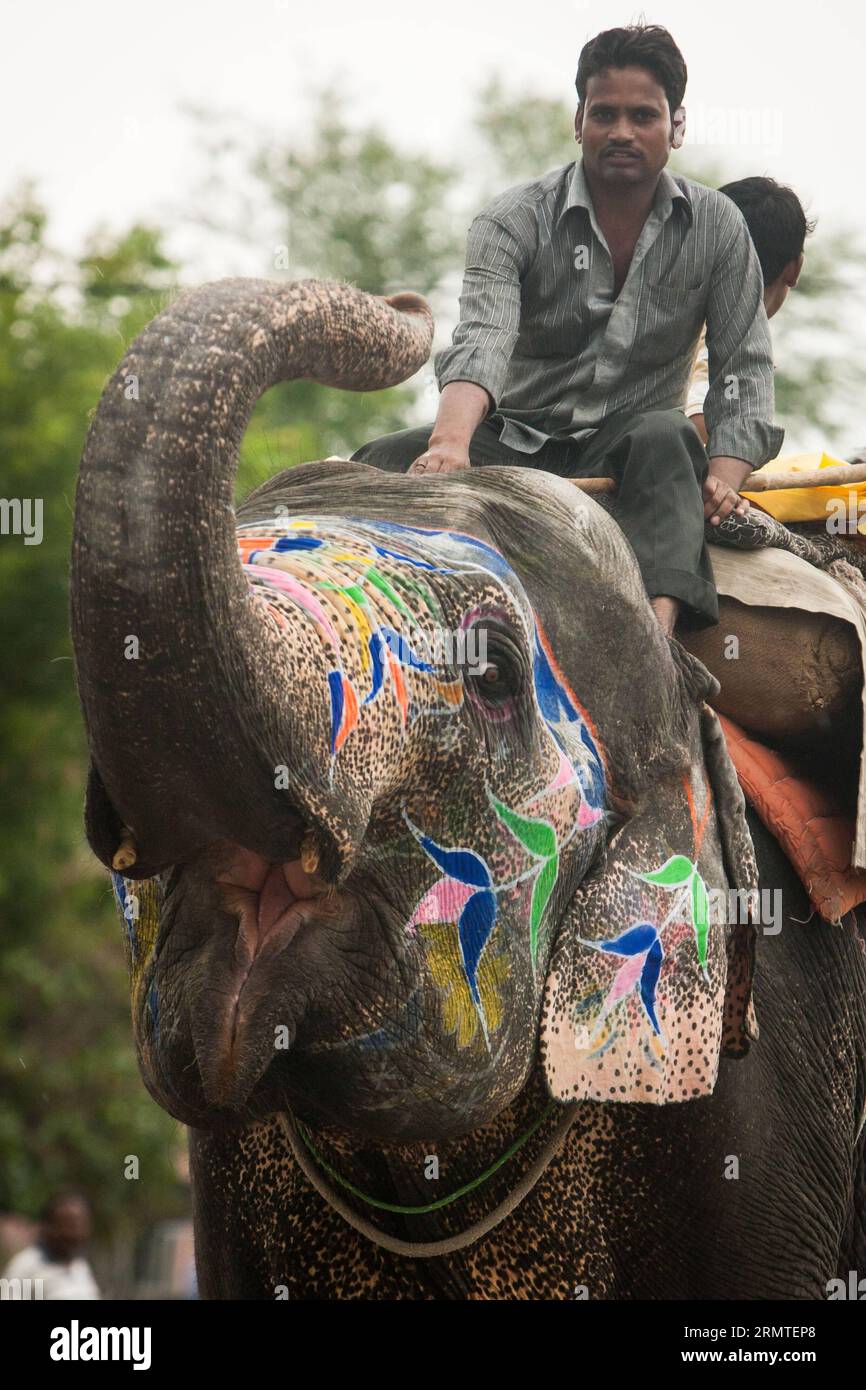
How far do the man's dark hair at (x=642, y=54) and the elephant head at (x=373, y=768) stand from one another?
0.78 m

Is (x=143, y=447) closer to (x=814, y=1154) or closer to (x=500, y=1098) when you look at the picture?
(x=500, y=1098)

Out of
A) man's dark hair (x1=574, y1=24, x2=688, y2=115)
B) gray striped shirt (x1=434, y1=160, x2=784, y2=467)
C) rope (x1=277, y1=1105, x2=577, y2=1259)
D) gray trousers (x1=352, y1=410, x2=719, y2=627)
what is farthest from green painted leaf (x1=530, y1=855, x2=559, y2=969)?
man's dark hair (x1=574, y1=24, x2=688, y2=115)

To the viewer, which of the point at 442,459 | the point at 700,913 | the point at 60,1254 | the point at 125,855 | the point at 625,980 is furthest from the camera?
the point at 60,1254

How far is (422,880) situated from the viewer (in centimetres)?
235

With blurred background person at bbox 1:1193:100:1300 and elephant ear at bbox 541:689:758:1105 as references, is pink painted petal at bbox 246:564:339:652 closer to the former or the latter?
elephant ear at bbox 541:689:758:1105

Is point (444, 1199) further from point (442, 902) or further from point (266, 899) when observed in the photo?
point (266, 899)

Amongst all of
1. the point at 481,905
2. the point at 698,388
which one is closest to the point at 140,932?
the point at 481,905

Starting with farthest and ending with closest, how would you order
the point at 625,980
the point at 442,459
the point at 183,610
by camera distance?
the point at 442,459
the point at 625,980
the point at 183,610

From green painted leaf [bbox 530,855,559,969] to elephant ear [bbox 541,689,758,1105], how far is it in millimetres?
96

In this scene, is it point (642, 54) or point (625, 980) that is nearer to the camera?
point (625, 980)

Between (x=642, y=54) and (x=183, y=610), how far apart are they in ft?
5.36

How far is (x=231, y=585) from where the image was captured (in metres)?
1.96

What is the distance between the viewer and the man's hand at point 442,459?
9.49 feet
